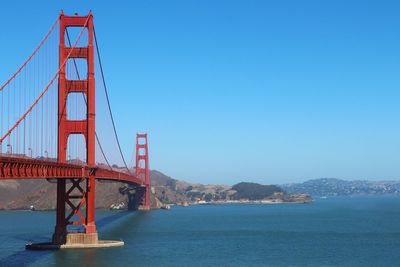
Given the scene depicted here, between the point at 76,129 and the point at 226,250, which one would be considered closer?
the point at 76,129

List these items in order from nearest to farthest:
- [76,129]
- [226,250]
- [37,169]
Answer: [37,169]
[76,129]
[226,250]

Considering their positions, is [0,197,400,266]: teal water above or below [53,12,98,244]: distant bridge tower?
below

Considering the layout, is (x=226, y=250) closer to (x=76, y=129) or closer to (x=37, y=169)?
(x=76, y=129)

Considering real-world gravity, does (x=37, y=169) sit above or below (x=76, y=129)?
below

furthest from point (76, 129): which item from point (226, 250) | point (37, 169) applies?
point (37, 169)

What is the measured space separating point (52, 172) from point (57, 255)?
9.16m

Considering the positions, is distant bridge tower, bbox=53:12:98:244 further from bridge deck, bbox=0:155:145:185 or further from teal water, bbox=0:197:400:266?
teal water, bbox=0:197:400:266

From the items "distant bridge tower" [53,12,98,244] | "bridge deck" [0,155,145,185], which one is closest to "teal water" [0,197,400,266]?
"distant bridge tower" [53,12,98,244]

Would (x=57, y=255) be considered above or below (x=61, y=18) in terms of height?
below

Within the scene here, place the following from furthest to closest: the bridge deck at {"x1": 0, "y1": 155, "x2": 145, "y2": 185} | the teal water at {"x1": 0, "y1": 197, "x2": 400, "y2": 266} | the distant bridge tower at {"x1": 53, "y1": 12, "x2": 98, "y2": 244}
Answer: the distant bridge tower at {"x1": 53, "y1": 12, "x2": 98, "y2": 244} → the teal water at {"x1": 0, "y1": 197, "x2": 400, "y2": 266} → the bridge deck at {"x1": 0, "y1": 155, "x2": 145, "y2": 185}

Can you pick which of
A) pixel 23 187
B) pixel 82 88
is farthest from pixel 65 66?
pixel 23 187

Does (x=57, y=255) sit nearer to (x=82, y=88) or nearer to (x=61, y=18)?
(x=82, y=88)

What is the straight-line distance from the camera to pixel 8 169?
25.4m

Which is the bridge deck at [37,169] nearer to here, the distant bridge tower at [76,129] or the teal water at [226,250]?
the distant bridge tower at [76,129]
